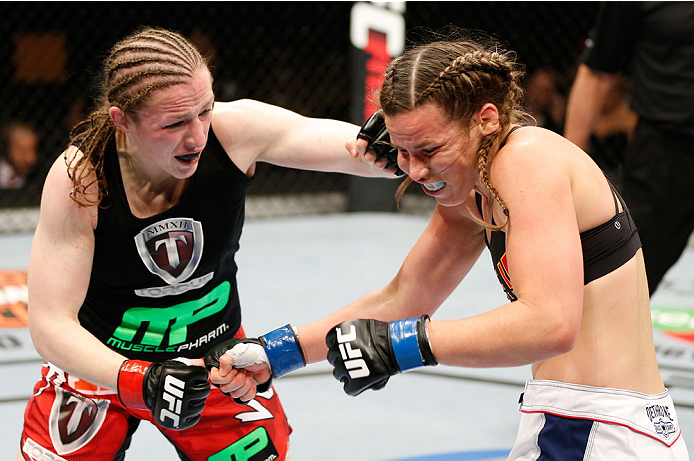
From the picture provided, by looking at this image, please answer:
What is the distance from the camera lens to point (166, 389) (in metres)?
1.42

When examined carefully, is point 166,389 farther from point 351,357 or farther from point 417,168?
point 417,168

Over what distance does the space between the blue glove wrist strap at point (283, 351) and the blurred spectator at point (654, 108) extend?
1.24m

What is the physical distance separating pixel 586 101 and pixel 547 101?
3.56 m

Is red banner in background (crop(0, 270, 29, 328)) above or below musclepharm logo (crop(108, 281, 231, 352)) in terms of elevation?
below

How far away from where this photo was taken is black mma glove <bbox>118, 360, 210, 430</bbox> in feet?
4.66

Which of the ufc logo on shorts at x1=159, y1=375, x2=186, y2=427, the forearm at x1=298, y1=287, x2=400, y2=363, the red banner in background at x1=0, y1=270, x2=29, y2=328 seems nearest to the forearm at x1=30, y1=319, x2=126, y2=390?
the ufc logo on shorts at x1=159, y1=375, x2=186, y2=427

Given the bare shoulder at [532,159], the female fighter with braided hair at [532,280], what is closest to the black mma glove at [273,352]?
the female fighter with braided hair at [532,280]

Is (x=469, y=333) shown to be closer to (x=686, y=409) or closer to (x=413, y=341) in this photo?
(x=413, y=341)

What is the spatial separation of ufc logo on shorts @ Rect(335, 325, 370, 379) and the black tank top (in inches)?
19.3

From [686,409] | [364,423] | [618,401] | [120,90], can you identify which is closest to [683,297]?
[686,409]

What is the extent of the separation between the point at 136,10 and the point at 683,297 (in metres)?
3.91

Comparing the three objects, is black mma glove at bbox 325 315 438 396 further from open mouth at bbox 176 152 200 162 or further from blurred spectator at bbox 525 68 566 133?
blurred spectator at bbox 525 68 566 133

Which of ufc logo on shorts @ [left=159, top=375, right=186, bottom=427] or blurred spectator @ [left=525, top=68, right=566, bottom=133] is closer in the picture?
ufc logo on shorts @ [left=159, top=375, right=186, bottom=427]

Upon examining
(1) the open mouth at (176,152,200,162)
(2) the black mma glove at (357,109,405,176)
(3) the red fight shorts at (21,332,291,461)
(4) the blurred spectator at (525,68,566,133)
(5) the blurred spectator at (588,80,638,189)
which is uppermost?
(1) the open mouth at (176,152,200,162)
